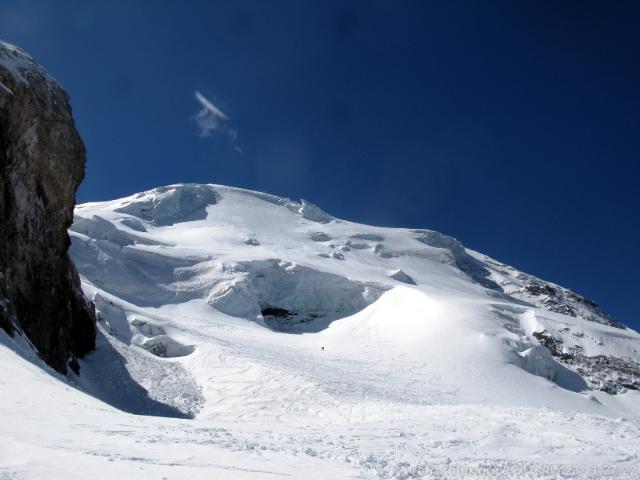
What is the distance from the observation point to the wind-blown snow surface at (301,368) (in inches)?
375

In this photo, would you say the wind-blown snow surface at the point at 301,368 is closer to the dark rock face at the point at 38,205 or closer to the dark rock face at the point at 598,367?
the dark rock face at the point at 598,367

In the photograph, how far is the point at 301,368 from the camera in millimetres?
31391

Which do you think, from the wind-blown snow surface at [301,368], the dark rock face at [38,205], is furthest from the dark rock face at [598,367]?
the dark rock face at [38,205]

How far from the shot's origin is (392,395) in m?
27.5

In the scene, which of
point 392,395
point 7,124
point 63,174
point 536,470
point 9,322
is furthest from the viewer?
point 392,395

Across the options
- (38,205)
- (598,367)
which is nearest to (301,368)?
(38,205)

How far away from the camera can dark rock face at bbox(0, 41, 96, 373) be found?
66.2ft

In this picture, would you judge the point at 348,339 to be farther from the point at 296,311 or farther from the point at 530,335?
the point at 530,335

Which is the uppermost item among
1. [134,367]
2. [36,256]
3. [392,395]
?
[36,256]

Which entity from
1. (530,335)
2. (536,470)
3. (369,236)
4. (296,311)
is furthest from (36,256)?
(369,236)

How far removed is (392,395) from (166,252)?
3547 centimetres

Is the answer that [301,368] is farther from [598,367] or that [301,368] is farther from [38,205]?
[598,367]

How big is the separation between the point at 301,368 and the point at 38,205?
51.6ft

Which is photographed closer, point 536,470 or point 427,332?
point 536,470
